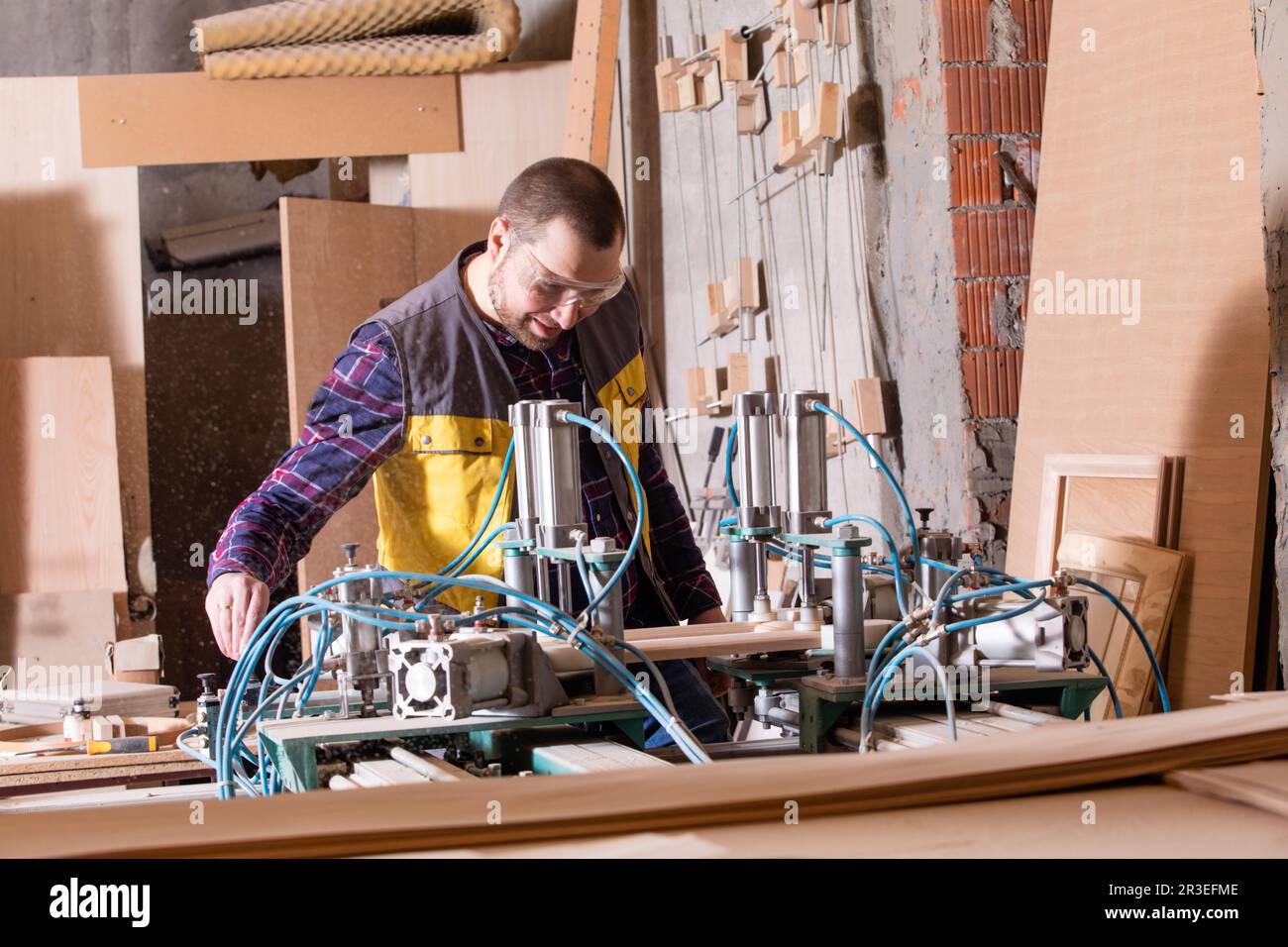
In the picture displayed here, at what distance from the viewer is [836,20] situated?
3.28m

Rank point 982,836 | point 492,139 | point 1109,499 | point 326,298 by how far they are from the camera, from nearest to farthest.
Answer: point 982,836
point 1109,499
point 326,298
point 492,139

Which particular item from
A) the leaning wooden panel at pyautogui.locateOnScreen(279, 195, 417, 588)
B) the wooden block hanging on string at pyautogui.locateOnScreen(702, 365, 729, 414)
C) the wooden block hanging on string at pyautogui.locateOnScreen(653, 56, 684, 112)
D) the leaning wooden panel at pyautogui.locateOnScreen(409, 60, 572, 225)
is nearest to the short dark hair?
the wooden block hanging on string at pyautogui.locateOnScreen(702, 365, 729, 414)

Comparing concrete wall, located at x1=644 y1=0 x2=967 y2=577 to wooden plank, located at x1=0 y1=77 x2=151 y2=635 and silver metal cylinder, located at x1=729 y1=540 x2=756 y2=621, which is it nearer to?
silver metal cylinder, located at x1=729 y1=540 x2=756 y2=621

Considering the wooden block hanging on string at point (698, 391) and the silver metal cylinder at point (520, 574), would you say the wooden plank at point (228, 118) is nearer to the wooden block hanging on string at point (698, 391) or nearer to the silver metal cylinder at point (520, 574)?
the wooden block hanging on string at point (698, 391)

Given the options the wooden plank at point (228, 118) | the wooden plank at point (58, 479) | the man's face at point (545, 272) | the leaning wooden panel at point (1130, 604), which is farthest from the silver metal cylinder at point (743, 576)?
the wooden plank at point (228, 118)

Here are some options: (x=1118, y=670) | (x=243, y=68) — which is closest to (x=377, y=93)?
(x=243, y=68)

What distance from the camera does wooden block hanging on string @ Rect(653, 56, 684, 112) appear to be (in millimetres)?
4430

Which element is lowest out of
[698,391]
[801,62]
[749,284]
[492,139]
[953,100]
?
[698,391]

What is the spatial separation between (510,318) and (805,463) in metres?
0.80

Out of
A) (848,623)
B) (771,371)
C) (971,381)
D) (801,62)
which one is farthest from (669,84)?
(848,623)

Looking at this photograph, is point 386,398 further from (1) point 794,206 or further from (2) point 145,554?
(2) point 145,554

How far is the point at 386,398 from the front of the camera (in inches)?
89.6

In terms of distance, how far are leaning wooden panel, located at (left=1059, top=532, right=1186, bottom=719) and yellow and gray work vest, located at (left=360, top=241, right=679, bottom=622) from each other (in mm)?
857

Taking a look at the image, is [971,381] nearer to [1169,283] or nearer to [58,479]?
[1169,283]
